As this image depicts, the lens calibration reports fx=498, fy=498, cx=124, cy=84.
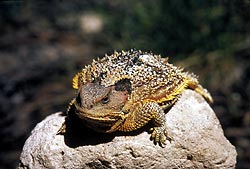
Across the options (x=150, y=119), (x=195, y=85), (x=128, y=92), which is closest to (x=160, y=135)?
(x=150, y=119)

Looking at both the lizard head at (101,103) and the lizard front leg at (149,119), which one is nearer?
the lizard head at (101,103)

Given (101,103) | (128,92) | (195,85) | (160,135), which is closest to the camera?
(101,103)

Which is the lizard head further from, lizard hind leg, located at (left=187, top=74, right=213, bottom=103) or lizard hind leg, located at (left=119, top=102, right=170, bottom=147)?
lizard hind leg, located at (left=187, top=74, right=213, bottom=103)

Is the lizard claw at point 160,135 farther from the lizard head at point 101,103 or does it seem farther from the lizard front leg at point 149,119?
the lizard head at point 101,103

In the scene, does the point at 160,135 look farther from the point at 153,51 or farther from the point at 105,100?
the point at 153,51

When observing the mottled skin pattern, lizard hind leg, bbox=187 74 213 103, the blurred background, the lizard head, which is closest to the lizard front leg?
the mottled skin pattern

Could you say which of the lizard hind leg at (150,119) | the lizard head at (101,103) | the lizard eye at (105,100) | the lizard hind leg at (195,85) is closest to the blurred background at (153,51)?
the lizard hind leg at (195,85)
